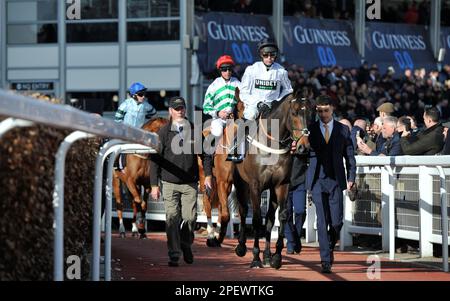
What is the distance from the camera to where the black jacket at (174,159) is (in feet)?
35.9

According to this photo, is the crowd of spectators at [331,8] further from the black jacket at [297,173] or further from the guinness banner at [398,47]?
the black jacket at [297,173]

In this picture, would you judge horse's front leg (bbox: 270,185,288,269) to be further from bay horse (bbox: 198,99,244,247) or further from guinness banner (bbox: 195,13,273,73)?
guinness banner (bbox: 195,13,273,73)

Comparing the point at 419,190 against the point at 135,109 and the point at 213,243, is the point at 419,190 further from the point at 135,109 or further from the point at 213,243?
the point at 135,109

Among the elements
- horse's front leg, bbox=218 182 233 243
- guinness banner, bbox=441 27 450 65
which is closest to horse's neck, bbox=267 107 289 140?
horse's front leg, bbox=218 182 233 243

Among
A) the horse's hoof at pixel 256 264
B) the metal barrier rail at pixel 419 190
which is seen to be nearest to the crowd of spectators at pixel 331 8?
the metal barrier rail at pixel 419 190

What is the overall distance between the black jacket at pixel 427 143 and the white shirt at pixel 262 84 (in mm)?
2143

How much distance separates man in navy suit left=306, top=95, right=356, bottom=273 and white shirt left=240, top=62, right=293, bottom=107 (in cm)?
65

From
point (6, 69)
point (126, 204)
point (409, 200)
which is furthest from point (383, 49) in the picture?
point (409, 200)

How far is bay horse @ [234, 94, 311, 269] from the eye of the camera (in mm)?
10461

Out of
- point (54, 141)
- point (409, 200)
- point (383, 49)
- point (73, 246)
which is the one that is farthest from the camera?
point (383, 49)

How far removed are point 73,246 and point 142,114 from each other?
8.70 m
